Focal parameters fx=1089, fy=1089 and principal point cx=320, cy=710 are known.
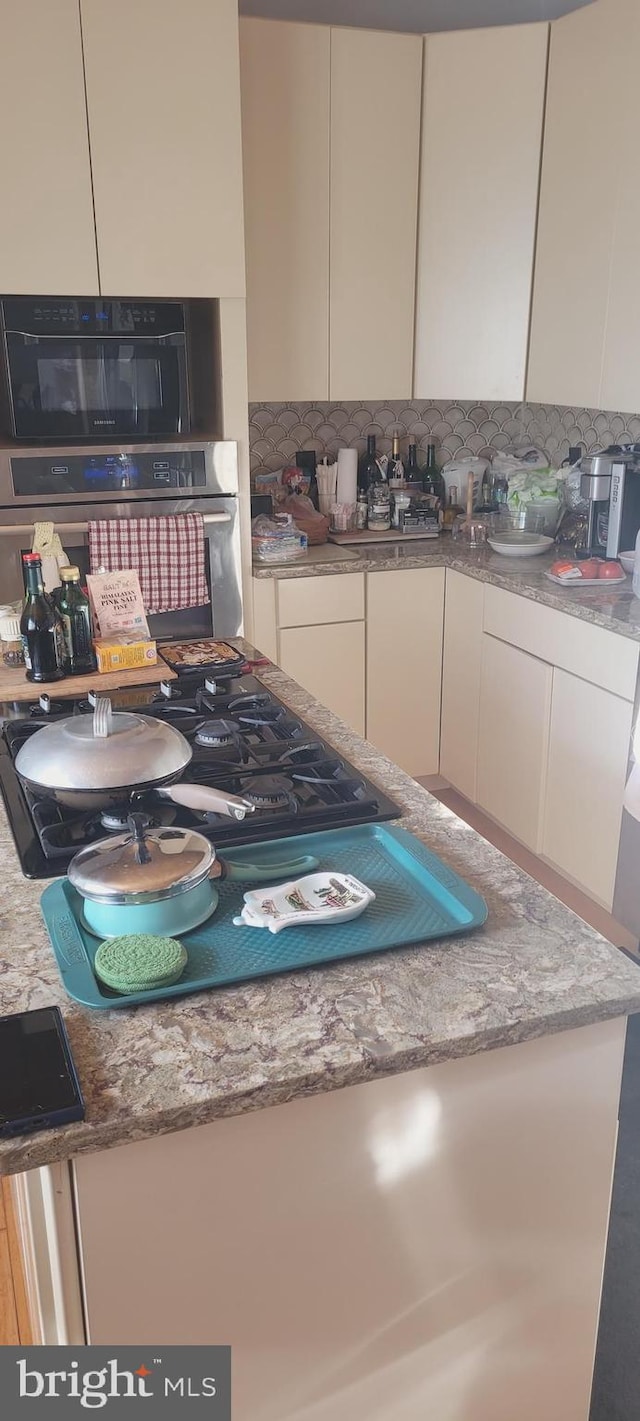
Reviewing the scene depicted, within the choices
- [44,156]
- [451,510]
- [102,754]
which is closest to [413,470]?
[451,510]

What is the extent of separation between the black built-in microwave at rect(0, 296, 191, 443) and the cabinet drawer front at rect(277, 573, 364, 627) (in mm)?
631

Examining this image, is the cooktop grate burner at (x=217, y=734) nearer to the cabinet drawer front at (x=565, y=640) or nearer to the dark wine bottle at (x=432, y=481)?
the cabinet drawer front at (x=565, y=640)

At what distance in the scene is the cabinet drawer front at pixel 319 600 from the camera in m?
3.25

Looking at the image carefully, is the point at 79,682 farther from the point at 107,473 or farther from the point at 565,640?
the point at 565,640

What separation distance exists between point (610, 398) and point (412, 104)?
110 cm

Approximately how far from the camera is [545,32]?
3.09 meters

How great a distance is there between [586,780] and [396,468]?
1.44 meters

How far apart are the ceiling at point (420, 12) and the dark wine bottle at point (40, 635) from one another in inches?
97.9

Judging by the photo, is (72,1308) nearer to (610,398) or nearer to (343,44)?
(610,398)

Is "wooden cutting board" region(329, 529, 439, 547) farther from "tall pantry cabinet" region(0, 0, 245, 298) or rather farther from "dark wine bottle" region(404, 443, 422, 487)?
"tall pantry cabinet" region(0, 0, 245, 298)

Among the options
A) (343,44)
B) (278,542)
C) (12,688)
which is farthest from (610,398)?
(12,688)

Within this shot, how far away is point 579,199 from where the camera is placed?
120 inches

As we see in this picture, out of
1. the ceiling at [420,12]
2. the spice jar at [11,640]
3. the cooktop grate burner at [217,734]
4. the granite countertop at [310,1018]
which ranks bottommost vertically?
the granite countertop at [310,1018]

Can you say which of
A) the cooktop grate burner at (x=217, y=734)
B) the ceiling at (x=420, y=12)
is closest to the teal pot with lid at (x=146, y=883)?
the cooktop grate burner at (x=217, y=734)
